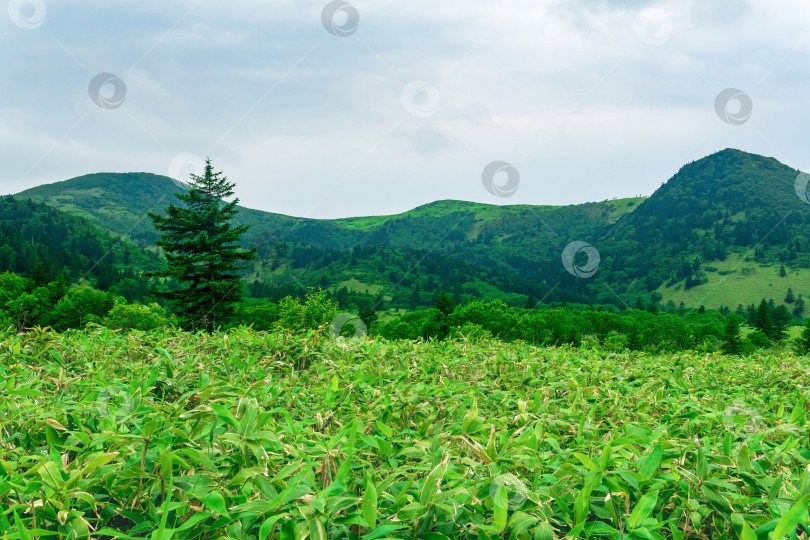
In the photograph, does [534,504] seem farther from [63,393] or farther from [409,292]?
[409,292]

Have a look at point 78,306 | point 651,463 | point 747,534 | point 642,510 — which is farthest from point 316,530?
point 78,306

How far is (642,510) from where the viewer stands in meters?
1.63

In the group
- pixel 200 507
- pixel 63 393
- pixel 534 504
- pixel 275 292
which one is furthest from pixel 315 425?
pixel 275 292

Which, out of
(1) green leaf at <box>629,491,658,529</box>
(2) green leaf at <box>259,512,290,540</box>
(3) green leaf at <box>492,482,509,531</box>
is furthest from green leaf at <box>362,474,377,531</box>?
(1) green leaf at <box>629,491,658,529</box>

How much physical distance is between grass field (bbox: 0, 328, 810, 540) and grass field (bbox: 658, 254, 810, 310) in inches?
7764

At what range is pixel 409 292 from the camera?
178125 mm

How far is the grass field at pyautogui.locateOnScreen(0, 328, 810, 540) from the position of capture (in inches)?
63.7

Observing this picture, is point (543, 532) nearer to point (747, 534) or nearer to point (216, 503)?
point (747, 534)

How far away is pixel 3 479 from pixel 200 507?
70cm

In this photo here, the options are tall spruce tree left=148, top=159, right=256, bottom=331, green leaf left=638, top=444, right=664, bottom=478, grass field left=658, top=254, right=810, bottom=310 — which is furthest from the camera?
grass field left=658, top=254, right=810, bottom=310

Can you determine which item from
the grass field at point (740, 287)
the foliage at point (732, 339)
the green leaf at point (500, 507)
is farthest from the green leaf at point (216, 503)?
the grass field at point (740, 287)

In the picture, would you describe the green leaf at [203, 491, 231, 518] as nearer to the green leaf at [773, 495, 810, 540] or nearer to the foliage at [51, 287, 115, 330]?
the green leaf at [773, 495, 810, 540]

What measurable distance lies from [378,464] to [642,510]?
3.50ft

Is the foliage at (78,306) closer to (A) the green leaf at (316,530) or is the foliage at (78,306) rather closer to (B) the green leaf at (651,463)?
(A) the green leaf at (316,530)
